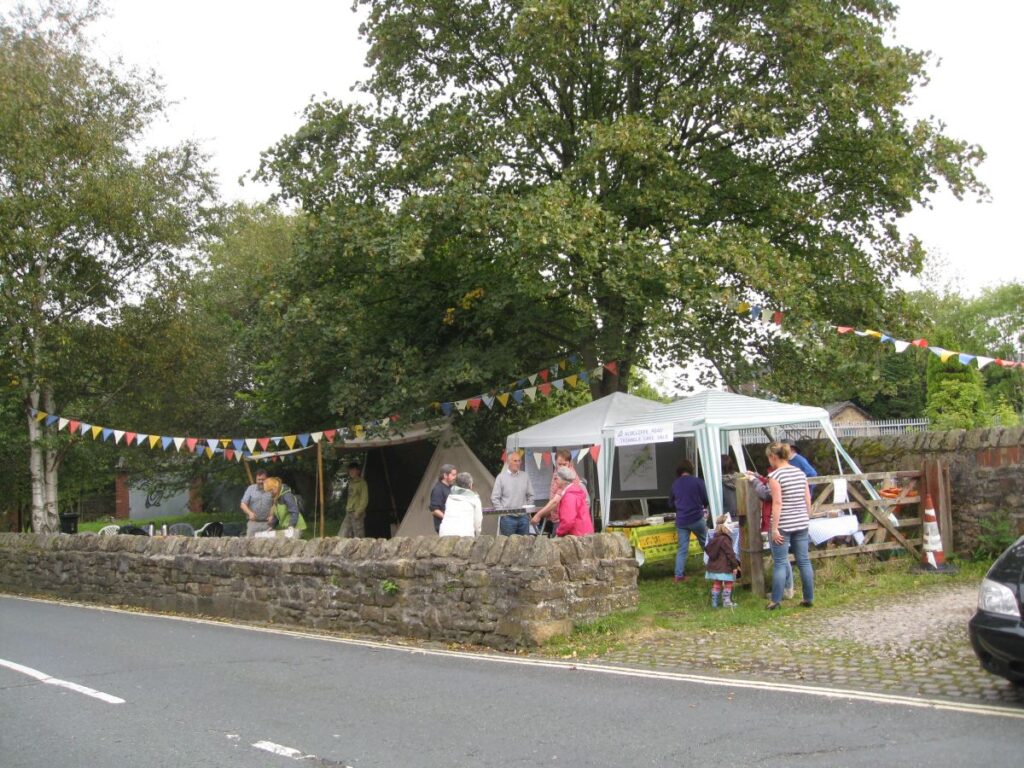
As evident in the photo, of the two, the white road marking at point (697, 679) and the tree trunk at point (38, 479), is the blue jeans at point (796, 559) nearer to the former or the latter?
the white road marking at point (697, 679)

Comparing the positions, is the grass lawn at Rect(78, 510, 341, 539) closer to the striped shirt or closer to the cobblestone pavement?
the striped shirt

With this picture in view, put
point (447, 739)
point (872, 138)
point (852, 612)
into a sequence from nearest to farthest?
point (447, 739), point (852, 612), point (872, 138)

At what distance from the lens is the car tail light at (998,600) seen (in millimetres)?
5750

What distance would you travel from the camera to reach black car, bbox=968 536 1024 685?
562cm

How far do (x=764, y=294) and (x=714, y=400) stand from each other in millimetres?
2380

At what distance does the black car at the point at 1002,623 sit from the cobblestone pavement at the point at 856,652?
49 centimetres

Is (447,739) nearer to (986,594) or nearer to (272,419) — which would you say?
(986,594)

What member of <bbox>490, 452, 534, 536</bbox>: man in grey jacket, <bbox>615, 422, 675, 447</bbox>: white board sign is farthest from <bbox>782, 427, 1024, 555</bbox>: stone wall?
<bbox>490, 452, 534, 536</bbox>: man in grey jacket

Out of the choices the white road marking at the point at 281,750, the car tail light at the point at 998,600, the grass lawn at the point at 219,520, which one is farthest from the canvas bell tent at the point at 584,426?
the grass lawn at the point at 219,520

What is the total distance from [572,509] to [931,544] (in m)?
4.65

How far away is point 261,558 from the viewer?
11898mm

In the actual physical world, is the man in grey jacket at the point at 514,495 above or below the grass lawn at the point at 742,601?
above

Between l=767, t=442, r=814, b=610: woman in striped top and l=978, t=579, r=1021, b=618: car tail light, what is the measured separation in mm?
3766

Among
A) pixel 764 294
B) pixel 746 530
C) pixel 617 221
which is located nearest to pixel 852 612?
pixel 746 530
